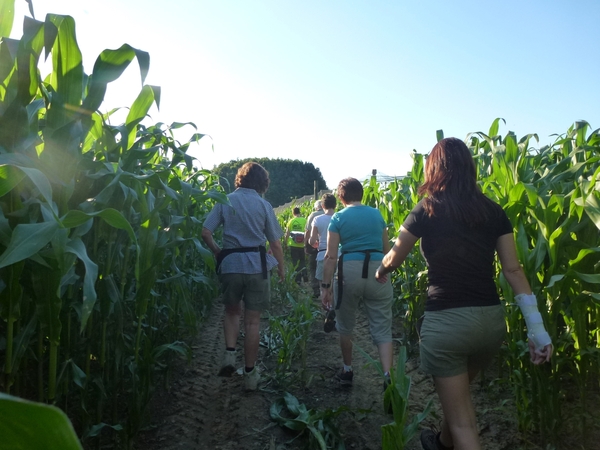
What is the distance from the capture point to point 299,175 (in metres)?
33.9

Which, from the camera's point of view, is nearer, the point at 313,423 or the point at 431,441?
the point at 431,441

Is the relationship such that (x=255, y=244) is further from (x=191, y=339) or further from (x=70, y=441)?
(x=70, y=441)

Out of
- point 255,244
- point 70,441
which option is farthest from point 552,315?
point 70,441

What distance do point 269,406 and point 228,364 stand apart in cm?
60

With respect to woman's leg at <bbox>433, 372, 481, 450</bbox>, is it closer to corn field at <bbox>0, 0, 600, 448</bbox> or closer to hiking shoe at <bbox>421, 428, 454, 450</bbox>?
hiking shoe at <bbox>421, 428, 454, 450</bbox>

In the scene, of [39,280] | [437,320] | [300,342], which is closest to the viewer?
[39,280]

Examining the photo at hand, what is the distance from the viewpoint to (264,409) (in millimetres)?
3734

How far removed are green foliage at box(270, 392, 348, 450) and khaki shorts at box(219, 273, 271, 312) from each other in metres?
0.89

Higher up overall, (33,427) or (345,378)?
(33,427)

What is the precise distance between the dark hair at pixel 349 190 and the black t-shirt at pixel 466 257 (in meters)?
1.83

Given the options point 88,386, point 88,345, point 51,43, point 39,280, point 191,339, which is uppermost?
point 51,43

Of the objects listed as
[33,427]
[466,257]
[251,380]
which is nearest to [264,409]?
[251,380]

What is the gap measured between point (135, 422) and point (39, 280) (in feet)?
4.42

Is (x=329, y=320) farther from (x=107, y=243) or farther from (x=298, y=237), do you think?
(x=298, y=237)
